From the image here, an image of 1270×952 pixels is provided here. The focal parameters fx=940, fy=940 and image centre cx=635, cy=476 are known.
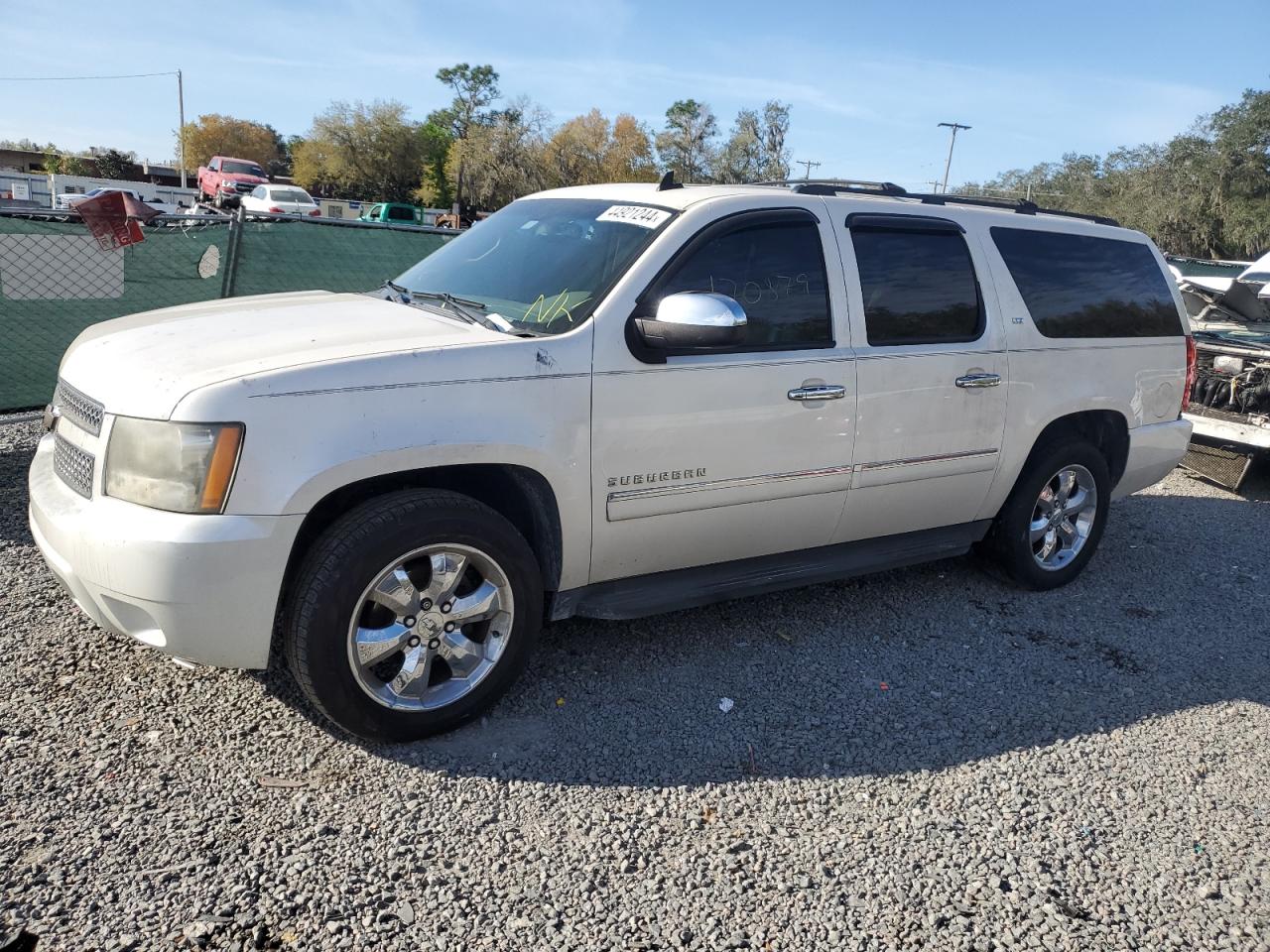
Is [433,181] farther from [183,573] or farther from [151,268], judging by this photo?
[183,573]

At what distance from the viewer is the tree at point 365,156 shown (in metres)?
65.2

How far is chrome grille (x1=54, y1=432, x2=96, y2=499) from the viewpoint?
3.06m

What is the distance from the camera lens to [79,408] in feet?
10.6

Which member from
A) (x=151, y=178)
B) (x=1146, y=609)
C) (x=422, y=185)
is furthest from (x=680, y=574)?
(x=151, y=178)

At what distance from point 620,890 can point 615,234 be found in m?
2.44

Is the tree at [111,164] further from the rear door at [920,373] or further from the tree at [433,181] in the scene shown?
the rear door at [920,373]

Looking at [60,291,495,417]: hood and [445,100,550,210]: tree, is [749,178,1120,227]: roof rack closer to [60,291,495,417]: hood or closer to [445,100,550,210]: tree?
[60,291,495,417]: hood

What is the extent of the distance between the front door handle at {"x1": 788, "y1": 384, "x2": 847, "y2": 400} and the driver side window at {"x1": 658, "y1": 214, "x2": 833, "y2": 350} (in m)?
0.17

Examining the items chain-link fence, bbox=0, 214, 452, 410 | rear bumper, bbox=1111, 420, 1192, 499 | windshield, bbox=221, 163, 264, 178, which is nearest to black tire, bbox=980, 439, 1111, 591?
rear bumper, bbox=1111, 420, 1192, 499

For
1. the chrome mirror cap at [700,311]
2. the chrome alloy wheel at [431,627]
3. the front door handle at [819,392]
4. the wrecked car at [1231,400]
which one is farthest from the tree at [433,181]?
the chrome alloy wheel at [431,627]

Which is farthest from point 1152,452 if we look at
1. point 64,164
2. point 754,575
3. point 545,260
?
point 64,164

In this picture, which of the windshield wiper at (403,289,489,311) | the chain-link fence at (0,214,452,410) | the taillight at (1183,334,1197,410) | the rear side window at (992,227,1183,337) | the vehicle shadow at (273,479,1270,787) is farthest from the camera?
the chain-link fence at (0,214,452,410)

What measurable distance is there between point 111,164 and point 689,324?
272ft

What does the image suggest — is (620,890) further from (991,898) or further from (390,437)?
(390,437)
